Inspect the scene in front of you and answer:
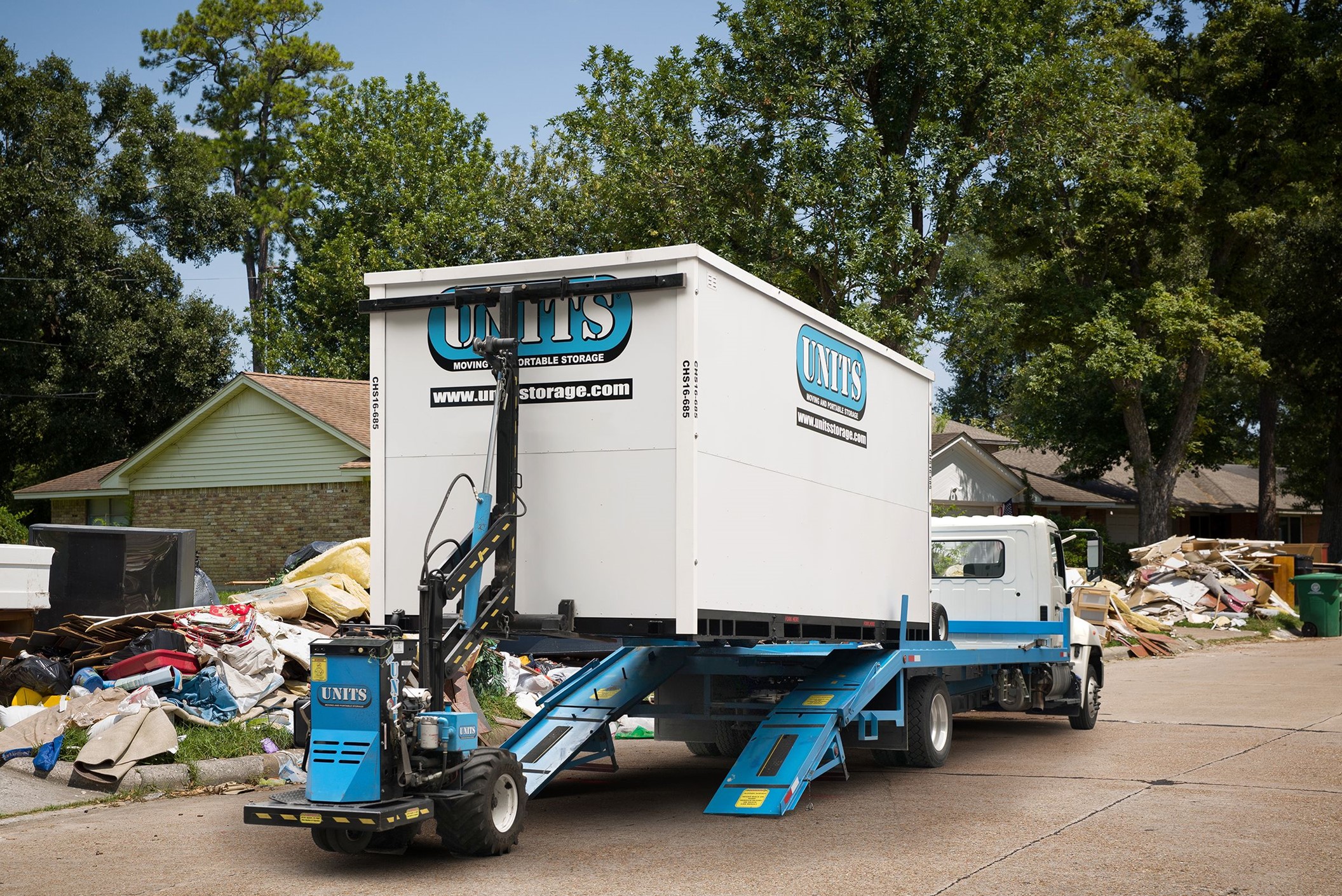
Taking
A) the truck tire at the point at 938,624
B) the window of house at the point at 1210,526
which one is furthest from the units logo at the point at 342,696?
the window of house at the point at 1210,526

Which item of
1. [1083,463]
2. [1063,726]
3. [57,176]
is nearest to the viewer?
[1063,726]

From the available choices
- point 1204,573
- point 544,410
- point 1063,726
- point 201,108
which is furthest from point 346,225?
point 544,410

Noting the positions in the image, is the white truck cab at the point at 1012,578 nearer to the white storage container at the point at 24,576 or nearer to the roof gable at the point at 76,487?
the white storage container at the point at 24,576

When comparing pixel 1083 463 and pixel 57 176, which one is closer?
pixel 57 176

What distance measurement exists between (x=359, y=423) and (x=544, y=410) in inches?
832

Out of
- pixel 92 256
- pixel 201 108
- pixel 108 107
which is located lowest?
pixel 92 256

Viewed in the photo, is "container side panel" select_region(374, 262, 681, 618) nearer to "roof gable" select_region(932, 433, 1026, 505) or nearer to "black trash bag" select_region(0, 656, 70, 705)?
"black trash bag" select_region(0, 656, 70, 705)

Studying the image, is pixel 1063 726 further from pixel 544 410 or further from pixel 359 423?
pixel 359 423

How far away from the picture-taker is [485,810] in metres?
7.75

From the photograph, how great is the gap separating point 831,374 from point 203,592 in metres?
10.2

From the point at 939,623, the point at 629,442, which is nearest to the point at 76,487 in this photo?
the point at 939,623

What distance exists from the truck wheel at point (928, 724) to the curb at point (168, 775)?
558cm

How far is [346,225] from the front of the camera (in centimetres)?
4112

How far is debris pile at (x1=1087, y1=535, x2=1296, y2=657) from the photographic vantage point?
1248 inches
